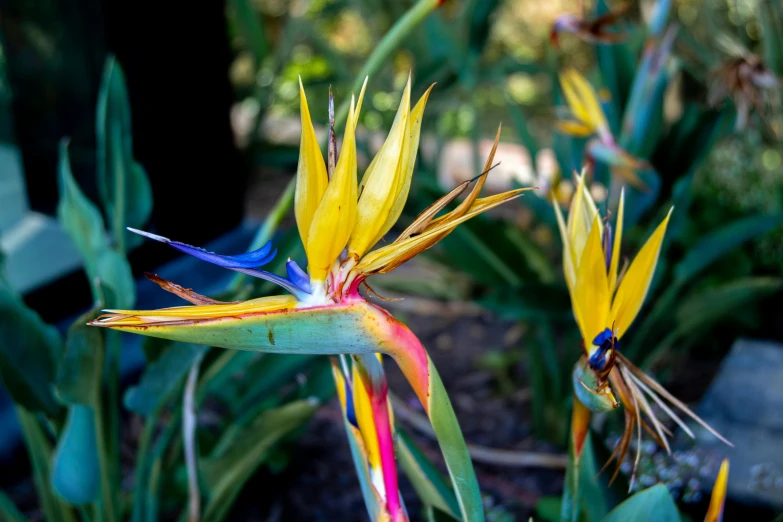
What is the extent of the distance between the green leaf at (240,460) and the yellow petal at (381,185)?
47cm

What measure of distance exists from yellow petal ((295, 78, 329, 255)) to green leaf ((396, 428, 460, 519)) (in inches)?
9.5

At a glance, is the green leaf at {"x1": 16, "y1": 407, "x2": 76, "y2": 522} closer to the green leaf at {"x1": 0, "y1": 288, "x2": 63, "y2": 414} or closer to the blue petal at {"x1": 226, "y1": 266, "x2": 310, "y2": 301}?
the green leaf at {"x1": 0, "y1": 288, "x2": 63, "y2": 414}

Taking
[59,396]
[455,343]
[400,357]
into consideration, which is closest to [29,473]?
[59,396]

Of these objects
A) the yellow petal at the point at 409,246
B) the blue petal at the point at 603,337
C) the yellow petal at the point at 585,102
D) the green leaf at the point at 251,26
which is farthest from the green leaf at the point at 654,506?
the green leaf at the point at 251,26

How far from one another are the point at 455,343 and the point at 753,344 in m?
0.72

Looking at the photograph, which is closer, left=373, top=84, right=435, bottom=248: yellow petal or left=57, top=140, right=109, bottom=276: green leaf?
left=373, top=84, right=435, bottom=248: yellow petal

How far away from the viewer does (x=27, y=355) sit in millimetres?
803

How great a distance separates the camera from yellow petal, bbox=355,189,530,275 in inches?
15.8

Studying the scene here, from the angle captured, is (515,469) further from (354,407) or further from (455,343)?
(354,407)

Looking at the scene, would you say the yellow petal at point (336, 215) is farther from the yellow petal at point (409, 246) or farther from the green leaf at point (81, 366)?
the green leaf at point (81, 366)

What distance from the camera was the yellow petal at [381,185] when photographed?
41cm

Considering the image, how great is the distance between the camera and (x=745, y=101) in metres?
1.13

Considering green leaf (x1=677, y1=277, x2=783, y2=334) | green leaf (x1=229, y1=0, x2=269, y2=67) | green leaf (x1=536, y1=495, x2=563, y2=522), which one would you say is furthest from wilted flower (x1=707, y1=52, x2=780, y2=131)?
green leaf (x1=229, y1=0, x2=269, y2=67)

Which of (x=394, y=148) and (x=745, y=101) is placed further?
(x=745, y=101)
